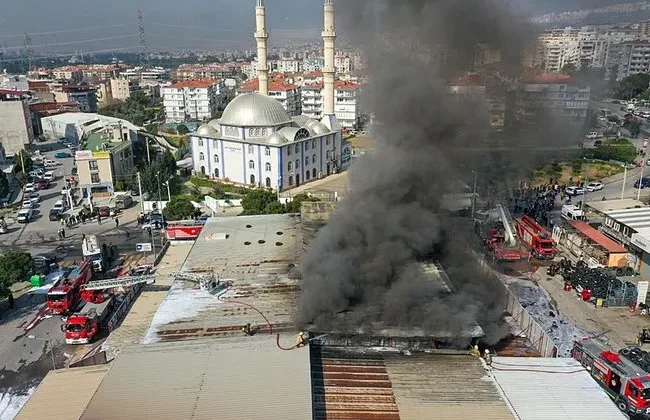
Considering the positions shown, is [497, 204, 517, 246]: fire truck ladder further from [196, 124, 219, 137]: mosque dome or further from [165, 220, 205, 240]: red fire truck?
[196, 124, 219, 137]: mosque dome

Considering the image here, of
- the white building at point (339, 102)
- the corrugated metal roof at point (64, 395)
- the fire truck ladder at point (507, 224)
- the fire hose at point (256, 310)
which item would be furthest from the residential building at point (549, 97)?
the white building at point (339, 102)

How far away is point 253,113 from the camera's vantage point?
3269 centimetres

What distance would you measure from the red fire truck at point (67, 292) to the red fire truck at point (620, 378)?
14102 millimetres

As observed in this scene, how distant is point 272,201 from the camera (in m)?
25.1

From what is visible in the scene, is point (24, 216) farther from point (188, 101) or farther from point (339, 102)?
point (188, 101)

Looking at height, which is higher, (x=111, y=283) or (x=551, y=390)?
(x=551, y=390)

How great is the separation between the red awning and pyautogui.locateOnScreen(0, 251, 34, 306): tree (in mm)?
19874

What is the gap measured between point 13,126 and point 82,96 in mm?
20641

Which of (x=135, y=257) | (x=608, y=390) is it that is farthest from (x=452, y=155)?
(x=135, y=257)

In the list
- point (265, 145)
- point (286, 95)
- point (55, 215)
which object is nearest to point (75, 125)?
point (286, 95)

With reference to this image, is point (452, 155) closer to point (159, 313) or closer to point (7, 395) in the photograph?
point (159, 313)

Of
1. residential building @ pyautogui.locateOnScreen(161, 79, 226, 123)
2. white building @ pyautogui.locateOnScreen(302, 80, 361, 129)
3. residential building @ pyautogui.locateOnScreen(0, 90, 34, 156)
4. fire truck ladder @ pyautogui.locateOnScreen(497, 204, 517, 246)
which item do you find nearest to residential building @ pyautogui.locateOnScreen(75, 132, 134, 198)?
residential building @ pyautogui.locateOnScreen(0, 90, 34, 156)

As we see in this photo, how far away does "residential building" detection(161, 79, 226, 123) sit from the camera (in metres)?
58.9

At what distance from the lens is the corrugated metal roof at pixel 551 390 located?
8578 mm
